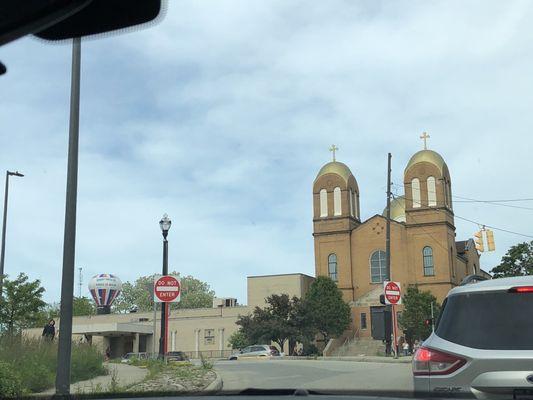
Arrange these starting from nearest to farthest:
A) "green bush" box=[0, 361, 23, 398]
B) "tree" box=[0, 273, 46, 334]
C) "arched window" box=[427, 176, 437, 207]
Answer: "green bush" box=[0, 361, 23, 398], "tree" box=[0, 273, 46, 334], "arched window" box=[427, 176, 437, 207]

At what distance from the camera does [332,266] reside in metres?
69.7

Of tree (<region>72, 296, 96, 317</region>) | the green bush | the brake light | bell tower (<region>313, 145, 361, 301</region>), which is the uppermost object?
bell tower (<region>313, 145, 361, 301</region>)

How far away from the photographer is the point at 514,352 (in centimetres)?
525

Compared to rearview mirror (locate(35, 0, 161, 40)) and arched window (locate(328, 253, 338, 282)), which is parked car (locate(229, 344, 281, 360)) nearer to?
arched window (locate(328, 253, 338, 282))

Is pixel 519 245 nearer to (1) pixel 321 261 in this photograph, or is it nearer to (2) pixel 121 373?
(1) pixel 321 261

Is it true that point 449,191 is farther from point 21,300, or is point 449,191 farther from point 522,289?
point 522,289

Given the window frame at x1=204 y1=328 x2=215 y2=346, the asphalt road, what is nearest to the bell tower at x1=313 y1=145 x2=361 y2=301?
the window frame at x1=204 y1=328 x2=215 y2=346

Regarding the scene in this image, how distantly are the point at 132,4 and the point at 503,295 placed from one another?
156 inches

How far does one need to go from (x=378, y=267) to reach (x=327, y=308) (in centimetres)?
830

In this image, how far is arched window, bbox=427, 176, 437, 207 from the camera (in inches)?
2657

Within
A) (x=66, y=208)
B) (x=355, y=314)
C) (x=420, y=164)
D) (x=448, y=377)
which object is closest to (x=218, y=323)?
(x=355, y=314)

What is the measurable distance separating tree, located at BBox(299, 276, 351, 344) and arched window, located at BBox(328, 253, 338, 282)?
11.4 feet

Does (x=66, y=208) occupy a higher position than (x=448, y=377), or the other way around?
(x=66, y=208)

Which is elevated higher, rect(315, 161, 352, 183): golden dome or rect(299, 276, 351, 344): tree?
rect(315, 161, 352, 183): golden dome
